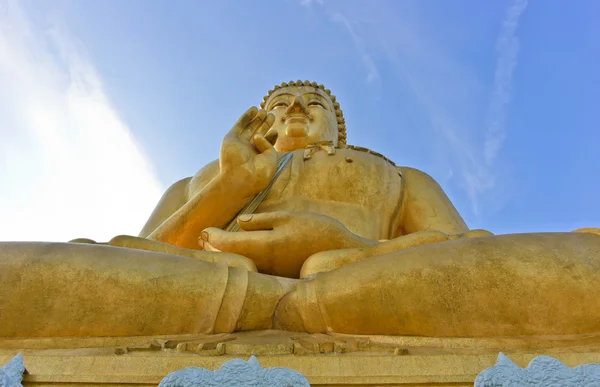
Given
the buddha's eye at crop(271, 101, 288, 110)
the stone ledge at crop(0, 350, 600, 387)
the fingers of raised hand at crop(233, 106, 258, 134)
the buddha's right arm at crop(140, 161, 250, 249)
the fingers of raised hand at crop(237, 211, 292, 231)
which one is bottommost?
the stone ledge at crop(0, 350, 600, 387)

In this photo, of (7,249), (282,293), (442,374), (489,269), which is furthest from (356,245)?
(7,249)

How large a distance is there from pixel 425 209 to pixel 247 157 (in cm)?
160

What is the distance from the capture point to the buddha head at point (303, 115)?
577 cm

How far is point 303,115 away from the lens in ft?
19.2

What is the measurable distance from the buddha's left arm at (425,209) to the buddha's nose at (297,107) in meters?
1.29

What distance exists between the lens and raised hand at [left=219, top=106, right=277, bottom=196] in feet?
13.8

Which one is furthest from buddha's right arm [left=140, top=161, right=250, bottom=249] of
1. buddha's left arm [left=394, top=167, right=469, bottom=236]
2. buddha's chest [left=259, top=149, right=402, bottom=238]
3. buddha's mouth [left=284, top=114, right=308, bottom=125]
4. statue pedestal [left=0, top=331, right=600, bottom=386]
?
statue pedestal [left=0, top=331, right=600, bottom=386]

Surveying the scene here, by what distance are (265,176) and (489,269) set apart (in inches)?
80.2

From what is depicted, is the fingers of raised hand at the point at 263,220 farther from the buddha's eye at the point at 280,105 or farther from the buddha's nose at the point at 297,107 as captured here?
the buddha's eye at the point at 280,105

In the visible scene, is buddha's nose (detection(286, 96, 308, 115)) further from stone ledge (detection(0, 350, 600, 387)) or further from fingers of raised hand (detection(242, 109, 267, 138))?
stone ledge (detection(0, 350, 600, 387))

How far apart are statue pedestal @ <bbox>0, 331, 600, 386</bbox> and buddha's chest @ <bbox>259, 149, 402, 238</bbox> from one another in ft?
6.69

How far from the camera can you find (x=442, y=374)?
2023 millimetres

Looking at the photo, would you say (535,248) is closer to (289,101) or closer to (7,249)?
(7,249)

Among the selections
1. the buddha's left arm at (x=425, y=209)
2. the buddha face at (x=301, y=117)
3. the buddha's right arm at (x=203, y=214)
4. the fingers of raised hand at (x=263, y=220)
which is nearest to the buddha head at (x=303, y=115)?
the buddha face at (x=301, y=117)
